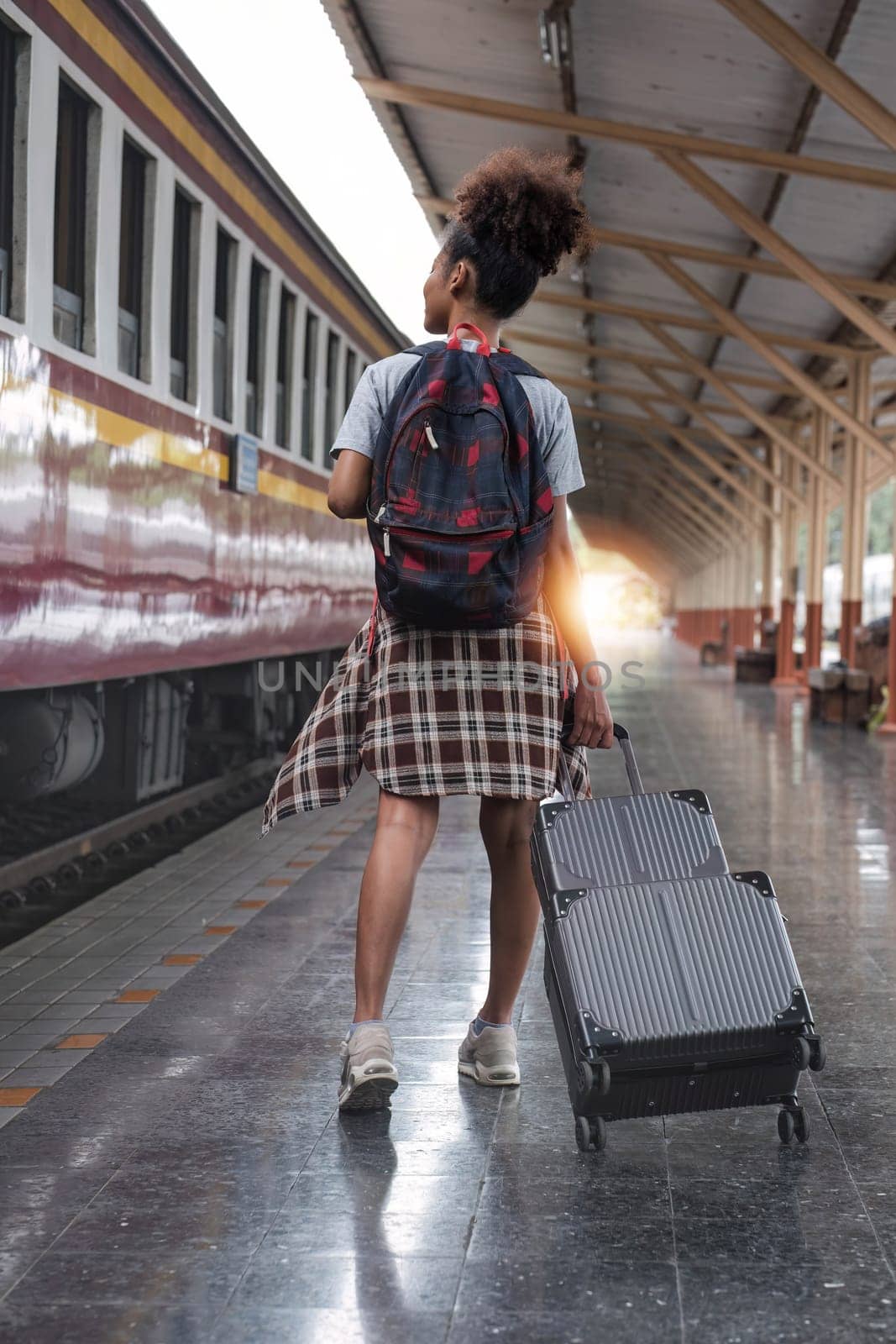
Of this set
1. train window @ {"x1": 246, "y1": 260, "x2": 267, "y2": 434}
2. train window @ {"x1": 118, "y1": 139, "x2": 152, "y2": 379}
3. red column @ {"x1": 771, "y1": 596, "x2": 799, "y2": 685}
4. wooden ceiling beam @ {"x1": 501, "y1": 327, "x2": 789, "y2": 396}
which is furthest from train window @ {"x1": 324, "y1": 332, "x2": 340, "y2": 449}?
red column @ {"x1": 771, "y1": 596, "x2": 799, "y2": 685}

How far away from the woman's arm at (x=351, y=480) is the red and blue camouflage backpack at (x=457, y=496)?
0.05m

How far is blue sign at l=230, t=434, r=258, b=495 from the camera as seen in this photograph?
8.31 m

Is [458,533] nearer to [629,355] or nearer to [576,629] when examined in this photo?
[576,629]

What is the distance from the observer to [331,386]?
11.5 metres

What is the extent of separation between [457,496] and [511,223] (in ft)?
2.09

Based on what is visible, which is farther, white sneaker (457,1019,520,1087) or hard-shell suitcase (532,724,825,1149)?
white sneaker (457,1019,520,1087)

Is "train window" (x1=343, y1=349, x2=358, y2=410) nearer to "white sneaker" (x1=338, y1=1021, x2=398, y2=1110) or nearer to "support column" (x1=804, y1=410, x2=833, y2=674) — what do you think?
"white sneaker" (x1=338, y1=1021, x2=398, y2=1110)

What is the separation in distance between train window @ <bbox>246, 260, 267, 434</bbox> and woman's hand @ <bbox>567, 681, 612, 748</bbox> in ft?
18.7

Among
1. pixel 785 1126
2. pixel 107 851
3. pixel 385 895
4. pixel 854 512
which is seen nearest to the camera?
pixel 785 1126

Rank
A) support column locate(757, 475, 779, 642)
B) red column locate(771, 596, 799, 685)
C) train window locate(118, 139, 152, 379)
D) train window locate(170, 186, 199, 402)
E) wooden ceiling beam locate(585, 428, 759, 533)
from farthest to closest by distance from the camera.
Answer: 1. wooden ceiling beam locate(585, 428, 759, 533)
2. support column locate(757, 475, 779, 642)
3. red column locate(771, 596, 799, 685)
4. train window locate(170, 186, 199, 402)
5. train window locate(118, 139, 152, 379)

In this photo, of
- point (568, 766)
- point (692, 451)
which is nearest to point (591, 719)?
point (568, 766)

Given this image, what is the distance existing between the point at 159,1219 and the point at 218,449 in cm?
562

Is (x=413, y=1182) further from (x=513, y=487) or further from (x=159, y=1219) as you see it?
(x=513, y=487)

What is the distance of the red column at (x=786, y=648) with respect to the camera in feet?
81.9
